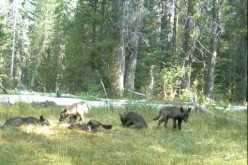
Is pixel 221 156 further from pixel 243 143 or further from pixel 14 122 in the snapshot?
pixel 14 122

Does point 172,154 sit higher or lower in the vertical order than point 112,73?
lower

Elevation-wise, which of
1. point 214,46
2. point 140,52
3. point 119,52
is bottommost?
point 119,52

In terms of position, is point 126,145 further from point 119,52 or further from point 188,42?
point 188,42

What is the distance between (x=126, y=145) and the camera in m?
7.50

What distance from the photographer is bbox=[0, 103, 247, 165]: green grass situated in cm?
629

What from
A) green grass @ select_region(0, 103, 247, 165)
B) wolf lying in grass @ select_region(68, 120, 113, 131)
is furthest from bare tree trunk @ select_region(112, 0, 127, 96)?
wolf lying in grass @ select_region(68, 120, 113, 131)

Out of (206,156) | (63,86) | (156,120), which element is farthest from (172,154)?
(63,86)

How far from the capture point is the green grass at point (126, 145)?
6293 millimetres

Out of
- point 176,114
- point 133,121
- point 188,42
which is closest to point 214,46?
point 188,42

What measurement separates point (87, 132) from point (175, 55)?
22464mm

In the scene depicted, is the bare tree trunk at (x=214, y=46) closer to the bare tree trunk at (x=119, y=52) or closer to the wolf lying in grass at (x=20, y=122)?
the bare tree trunk at (x=119, y=52)

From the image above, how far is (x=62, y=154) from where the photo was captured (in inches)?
259

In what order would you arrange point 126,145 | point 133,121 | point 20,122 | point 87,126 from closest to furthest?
point 126,145 → point 87,126 → point 20,122 → point 133,121

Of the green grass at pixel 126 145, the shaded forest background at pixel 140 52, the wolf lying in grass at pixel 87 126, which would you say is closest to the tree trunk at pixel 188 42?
the shaded forest background at pixel 140 52
